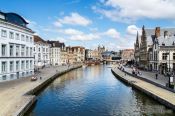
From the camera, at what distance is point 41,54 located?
12562 cm

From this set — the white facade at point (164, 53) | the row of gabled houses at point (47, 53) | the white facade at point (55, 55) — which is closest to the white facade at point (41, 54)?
the row of gabled houses at point (47, 53)

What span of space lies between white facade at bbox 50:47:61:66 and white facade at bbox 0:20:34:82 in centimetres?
8098

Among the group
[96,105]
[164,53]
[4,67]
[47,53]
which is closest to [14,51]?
[4,67]

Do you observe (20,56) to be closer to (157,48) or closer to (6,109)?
(6,109)

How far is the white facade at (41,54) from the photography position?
119 m

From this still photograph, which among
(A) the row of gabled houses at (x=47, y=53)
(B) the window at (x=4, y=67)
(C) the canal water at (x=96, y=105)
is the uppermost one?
(A) the row of gabled houses at (x=47, y=53)

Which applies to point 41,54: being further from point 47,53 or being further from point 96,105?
point 96,105

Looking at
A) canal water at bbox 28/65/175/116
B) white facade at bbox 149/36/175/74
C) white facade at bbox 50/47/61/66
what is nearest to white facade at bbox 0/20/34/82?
canal water at bbox 28/65/175/116

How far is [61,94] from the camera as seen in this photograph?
48.4 meters

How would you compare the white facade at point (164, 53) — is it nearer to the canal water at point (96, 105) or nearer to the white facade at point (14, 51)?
the canal water at point (96, 105)

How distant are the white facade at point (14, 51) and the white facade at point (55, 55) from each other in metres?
81.0

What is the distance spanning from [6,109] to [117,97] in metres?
19.8

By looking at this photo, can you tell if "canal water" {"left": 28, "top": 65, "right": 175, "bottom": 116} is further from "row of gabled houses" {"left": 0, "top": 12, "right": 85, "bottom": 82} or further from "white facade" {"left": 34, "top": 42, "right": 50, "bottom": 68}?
"white facade" {"left": 34, "top": 42, "right": 50, "bottom": 68}

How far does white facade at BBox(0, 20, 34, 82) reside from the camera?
54406mm
